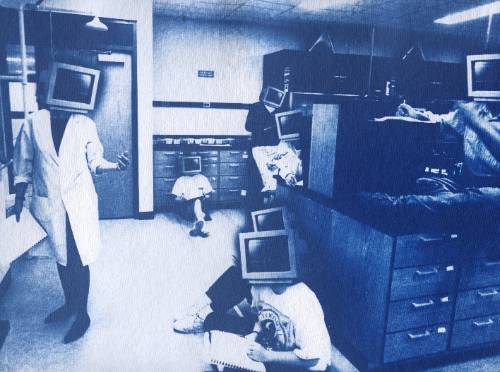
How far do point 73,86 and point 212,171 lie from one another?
3182 millimetres

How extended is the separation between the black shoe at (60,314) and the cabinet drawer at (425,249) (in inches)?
69.8

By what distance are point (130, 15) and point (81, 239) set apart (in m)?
2.72

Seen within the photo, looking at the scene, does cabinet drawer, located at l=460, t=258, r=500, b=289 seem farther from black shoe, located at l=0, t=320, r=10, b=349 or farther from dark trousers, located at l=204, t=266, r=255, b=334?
black shoe, located at l=0, t=320, r=10, b=349

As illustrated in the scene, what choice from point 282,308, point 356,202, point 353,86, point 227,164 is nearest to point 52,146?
point 282,308

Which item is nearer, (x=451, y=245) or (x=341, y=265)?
(x=451, y=245)

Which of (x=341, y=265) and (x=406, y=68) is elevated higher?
(x=406, y=68)

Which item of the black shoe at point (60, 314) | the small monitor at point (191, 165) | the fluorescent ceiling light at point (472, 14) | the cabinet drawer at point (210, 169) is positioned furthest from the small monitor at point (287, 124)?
the fluorescent ceiling light at point (472, 14)

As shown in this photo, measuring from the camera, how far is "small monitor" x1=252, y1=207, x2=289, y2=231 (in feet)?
5.87

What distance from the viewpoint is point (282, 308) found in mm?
1792

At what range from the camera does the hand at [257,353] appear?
1740 mm

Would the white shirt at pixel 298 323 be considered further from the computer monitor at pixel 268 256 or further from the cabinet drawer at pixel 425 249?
the cabinet drawer at pixel 425 249

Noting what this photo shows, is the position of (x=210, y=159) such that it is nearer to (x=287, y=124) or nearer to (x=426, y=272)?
(x=287, y=124)

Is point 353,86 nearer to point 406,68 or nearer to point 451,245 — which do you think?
point 406,68

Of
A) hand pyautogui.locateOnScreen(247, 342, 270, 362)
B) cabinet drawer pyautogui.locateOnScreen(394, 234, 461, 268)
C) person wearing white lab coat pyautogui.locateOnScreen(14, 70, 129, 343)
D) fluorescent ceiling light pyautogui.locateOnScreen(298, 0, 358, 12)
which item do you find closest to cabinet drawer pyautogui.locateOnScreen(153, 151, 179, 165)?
fluorescent ceiling light pyautogui.locateOnScreen(298, 0, 358, 12)
